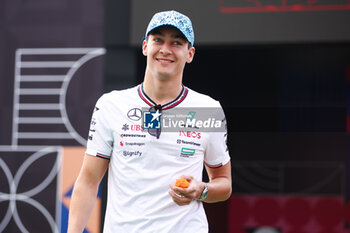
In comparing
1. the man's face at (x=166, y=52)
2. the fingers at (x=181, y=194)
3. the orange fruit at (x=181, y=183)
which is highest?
the man's face at (x=166, y=52)

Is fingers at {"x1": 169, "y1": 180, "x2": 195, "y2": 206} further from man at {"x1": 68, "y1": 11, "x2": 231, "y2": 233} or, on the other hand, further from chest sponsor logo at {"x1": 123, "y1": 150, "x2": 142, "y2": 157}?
chest sponsor logo at {"x1": 123, "y1": 150, "x2": 142, "y2": 157}

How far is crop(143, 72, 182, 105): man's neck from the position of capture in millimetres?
2422

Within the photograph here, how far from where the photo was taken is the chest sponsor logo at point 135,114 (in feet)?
7.91

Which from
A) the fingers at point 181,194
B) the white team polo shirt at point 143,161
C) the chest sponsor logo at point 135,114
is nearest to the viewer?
the fingers at point 181,194

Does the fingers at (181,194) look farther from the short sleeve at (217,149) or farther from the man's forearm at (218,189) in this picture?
the short sleeve at (217,149)

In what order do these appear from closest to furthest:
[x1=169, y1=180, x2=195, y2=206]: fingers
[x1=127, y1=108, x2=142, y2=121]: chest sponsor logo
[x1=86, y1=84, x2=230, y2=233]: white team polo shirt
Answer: [x1=169, y1=180, x2=195, y2=206]: fingers, [x1=86, y1=84, x2=230, y2=233]: white team polo shirt, [x1=127, y1=108, x2=142, y2=121]: chest sponsor logo

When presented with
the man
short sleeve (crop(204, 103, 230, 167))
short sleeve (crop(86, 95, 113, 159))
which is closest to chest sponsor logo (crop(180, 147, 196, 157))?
the man

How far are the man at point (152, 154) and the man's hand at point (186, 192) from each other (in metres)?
0.01

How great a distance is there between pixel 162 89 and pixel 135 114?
0.58 ft

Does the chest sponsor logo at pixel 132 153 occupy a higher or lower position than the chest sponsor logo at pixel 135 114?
lower

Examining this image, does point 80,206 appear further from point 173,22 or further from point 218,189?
point 173,22

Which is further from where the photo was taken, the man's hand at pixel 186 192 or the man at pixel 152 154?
the man at pixel 152 154

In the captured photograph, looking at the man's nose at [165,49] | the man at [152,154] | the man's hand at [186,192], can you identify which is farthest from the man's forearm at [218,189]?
the man's nose at [165,49]

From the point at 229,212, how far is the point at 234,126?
3.45 ft
